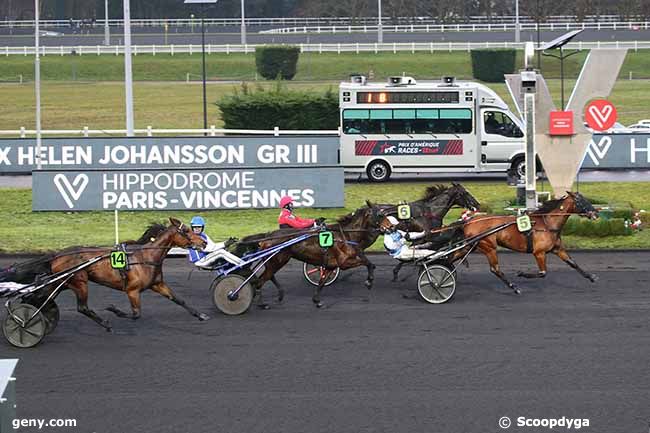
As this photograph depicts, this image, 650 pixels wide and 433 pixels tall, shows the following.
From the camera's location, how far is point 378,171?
28.3 m

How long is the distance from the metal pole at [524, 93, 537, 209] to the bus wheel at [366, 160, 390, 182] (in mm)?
9606

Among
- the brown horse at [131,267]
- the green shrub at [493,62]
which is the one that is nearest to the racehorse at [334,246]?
the brown horse at [131,267]

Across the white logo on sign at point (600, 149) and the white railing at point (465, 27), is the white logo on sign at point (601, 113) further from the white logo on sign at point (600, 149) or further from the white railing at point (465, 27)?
the white railing at point (465, 27)

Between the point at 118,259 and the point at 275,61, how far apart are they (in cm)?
4460

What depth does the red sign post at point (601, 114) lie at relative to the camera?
24000 mm

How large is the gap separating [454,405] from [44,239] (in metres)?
11.8

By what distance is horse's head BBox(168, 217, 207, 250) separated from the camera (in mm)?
13289

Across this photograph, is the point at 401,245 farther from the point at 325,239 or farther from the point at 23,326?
the point at 23,326

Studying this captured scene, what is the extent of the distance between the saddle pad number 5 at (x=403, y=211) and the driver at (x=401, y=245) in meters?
0.11

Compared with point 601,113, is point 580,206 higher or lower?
lower

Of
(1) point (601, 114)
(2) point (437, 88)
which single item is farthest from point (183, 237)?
(2) point (437, 88)

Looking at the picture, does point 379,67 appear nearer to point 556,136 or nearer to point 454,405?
point 556,136

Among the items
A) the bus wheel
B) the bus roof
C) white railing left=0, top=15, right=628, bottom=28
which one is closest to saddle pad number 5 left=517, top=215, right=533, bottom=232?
the bus roof

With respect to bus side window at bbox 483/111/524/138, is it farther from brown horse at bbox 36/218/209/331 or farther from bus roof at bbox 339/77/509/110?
brown horse at bbox 36/218/209/331
